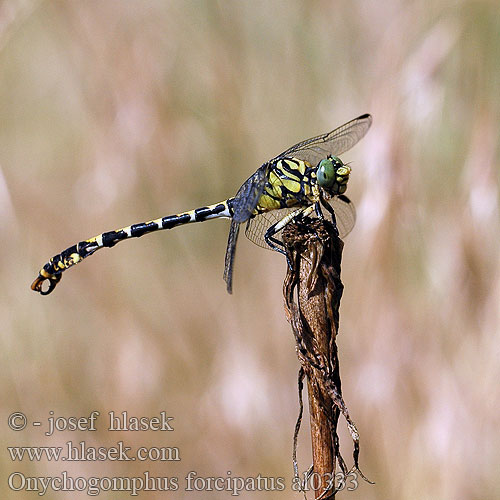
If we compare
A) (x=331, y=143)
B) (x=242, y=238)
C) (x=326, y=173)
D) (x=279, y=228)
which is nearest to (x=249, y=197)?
(x=279, y=228)

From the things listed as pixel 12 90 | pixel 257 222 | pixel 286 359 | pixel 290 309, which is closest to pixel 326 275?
pixel 290 309

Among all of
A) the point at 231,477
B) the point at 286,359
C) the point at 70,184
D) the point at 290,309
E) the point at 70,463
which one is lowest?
the point at 231,477

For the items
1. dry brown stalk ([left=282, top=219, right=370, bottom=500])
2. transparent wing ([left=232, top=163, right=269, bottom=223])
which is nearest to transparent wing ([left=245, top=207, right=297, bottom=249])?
transparent wing ([left=232, top=163, right=269, bottom=223])

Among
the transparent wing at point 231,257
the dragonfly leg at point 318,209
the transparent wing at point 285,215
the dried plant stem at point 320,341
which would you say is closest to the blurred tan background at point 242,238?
the transparent wing at point 285,215

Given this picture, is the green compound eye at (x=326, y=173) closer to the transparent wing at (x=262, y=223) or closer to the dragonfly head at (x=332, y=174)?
the dragonfly head at (x=332, y=174)

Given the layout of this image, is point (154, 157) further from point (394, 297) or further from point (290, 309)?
point (290, 309)

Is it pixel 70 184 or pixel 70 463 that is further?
pixel 70 184

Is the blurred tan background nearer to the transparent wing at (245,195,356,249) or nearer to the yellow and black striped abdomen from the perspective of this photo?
the transparent wing at (245,195,356,249)
